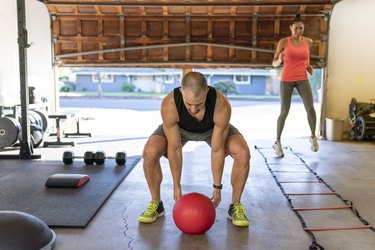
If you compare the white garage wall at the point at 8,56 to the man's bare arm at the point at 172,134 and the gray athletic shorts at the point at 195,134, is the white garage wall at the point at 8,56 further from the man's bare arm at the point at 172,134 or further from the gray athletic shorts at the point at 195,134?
the man's bare arm at the point at 172,134

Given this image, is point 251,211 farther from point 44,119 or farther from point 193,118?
point 44,119

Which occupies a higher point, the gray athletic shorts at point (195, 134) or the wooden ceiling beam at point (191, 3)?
the wooden ceiling beam at point (191, 3)

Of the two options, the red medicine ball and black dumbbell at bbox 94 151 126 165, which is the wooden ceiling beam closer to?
black dumbbell at bbox 94 151 126 165

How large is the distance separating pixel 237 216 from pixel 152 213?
1.74 feet

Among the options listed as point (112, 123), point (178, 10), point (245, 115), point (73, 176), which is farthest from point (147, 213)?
point (245, 115)

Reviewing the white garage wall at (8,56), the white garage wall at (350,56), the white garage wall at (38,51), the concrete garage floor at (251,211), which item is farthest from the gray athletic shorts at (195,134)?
the white garage wall at (350,56)

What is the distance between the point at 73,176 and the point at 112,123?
473cm

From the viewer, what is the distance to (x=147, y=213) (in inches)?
98.6

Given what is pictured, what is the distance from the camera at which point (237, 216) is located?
8.05ft

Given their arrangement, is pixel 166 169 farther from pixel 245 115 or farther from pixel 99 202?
pixel 245 115

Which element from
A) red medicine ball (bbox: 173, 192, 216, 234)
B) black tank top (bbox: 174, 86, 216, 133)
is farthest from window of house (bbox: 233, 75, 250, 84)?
red medicine ball (bbox: 173, 192, 216, 234)

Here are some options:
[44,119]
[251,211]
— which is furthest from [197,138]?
[44,119]

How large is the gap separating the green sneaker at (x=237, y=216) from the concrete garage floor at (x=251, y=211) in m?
0.04

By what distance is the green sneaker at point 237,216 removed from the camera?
7.96ft
